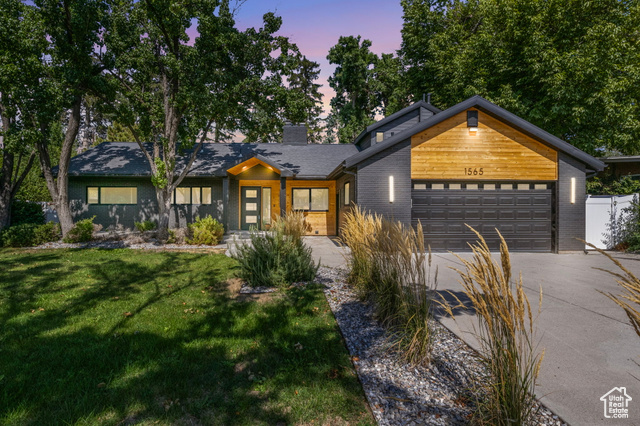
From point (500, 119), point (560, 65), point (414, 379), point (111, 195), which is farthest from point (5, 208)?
point (560, 65)

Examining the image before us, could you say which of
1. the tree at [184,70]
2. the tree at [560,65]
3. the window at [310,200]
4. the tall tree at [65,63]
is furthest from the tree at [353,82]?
the tall tree at [65,63]

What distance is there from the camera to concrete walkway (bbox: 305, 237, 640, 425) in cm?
241

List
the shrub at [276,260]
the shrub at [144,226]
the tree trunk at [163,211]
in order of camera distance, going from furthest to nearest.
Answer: the shrub at [144,226] → the tree trunk at [163,211] → the shrub at [276,260]

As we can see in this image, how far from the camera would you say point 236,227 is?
49.4ft

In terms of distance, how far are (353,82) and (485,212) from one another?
863 inches

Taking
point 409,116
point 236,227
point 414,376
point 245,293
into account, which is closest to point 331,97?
point 409,116

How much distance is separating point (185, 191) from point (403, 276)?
13.5 meters

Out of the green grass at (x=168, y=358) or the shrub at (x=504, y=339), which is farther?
the green grass at (x=168, y=358)

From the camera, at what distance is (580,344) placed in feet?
11.2

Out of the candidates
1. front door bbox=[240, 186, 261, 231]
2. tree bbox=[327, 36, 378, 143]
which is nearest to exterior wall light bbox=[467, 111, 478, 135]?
front door bbox=[240, 186, 261, 231]

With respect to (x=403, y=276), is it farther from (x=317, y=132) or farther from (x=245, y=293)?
(x=317, y=132)

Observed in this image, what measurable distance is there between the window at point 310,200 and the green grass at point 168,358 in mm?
9294

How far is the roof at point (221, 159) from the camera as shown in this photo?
13.8 metres

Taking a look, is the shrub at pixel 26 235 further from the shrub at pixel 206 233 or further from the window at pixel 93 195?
the shrub at pixel 206 233
